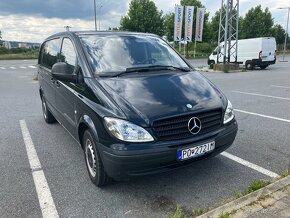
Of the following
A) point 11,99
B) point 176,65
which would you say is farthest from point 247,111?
point 11,99

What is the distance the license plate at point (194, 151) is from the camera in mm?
3108

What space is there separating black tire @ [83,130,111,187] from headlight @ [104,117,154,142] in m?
0.46

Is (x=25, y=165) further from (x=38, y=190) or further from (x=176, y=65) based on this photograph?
(x=176, y=65)

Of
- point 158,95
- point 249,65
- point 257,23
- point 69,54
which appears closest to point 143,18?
point 257,23

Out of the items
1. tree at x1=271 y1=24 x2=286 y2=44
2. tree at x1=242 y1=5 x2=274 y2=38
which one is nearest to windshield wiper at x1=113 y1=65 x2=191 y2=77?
tree at x1=242 y1=5 x2=274 y2=38

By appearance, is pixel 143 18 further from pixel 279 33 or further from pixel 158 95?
pixel 158 95

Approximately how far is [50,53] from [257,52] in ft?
64.0

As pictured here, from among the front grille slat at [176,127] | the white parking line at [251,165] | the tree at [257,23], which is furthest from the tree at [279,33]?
the front grille slat at [176,127]

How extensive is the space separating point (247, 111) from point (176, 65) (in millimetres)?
3717

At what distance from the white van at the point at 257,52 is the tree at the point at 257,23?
28.0 meters

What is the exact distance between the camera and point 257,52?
71.8ft

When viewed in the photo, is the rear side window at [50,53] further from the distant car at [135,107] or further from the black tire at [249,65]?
the black tire at [249,65]

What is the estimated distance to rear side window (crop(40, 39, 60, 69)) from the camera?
16.9 feet

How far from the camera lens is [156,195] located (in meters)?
3.33
